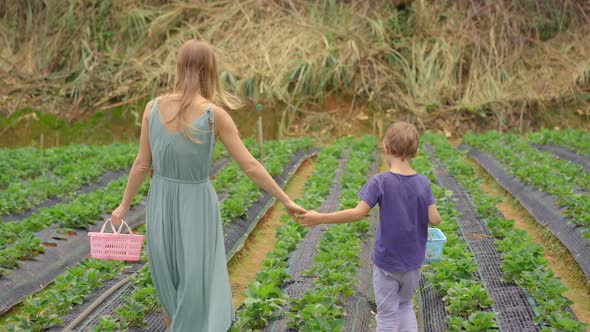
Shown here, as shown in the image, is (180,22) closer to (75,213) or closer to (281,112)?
(281,112)

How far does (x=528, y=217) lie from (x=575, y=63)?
9.97 m

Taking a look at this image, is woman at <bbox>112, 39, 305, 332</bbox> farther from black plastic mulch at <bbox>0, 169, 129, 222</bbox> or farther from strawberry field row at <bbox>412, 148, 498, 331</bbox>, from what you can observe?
black plastic mulch at <bbox>0, 169, 129, 222</bbox>

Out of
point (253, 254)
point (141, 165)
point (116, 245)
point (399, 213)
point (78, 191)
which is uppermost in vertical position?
point (141, 165)

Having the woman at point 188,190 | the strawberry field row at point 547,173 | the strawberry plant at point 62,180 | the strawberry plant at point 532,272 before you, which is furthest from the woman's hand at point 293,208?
the strawberry plant at point 62,180

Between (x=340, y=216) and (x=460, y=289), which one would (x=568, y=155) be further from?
(x=340, y=216)

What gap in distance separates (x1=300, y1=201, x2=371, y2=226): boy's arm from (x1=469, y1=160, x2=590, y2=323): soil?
226 centimetres

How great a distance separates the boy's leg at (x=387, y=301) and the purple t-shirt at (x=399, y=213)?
75 mm

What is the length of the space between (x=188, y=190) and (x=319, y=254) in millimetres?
1854

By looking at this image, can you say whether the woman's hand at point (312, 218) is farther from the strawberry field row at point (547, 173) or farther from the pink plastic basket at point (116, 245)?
the strawberry field row at point (547, 173)

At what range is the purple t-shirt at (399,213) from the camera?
3334 millimetres

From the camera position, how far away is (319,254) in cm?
499

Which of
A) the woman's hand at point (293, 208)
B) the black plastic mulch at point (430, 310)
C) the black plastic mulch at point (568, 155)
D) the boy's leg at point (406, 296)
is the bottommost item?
the black plastic mulch at point (568, 155)

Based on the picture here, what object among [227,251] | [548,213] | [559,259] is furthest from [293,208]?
[548,213]

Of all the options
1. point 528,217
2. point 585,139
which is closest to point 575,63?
point 585,139
